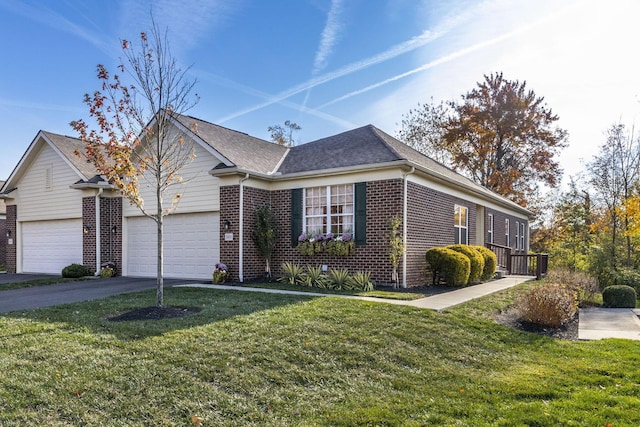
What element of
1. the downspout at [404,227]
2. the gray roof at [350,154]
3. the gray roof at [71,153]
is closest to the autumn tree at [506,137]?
the gray roof at [350,154]

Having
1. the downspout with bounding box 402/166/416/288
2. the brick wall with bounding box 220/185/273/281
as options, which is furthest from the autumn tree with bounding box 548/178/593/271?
the brick wall with bounding box 220/185/273/281

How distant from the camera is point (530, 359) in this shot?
19.7 feet

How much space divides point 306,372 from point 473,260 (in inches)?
361

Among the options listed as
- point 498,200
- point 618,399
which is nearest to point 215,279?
point 618,399

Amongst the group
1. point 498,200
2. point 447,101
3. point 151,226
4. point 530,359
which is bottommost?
point 530,359

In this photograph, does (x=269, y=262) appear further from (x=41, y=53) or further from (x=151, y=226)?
(x=41, y=53)

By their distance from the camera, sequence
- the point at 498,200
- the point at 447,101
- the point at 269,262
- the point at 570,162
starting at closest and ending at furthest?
the point at 269,262, the point at 498,200, the point at 570,162, the point at 447,101

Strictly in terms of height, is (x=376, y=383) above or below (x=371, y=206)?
below

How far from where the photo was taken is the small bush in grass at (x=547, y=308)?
7.69 meters

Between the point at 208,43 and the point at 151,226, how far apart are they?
6.64 m

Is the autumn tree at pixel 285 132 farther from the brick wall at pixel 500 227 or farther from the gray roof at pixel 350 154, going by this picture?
the gray roof at pixel 350 154

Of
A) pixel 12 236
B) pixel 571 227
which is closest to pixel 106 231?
pixel 12 236

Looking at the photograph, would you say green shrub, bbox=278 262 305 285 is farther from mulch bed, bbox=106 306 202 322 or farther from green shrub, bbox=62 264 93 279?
green shrub, bbox=62 264 93 279

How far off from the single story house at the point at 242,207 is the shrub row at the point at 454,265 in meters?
0.40
